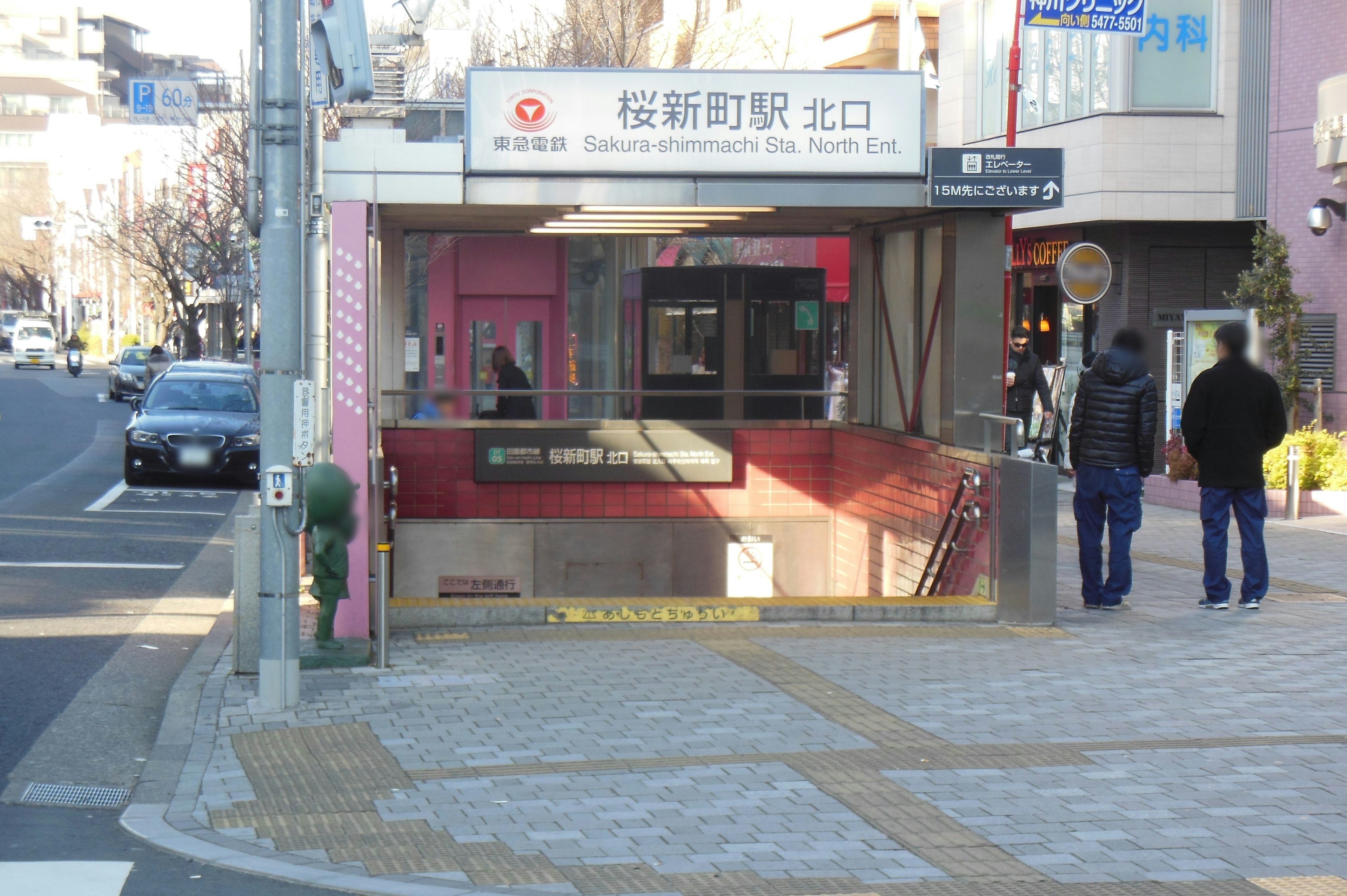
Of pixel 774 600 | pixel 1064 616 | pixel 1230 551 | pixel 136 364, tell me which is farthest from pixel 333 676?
Answer: pixel 136 364

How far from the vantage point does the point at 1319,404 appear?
18141 millimetres

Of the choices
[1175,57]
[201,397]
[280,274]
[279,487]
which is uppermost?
[1175,57]

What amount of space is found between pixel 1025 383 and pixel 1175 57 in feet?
24.9

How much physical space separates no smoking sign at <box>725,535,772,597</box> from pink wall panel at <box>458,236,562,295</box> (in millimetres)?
6787

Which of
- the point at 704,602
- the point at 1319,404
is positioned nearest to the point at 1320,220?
the point at 1319,404

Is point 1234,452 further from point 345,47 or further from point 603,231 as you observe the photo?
point 345,47

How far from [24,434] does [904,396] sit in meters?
21.7

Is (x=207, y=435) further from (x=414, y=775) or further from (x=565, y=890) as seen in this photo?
(x=565, y=890)

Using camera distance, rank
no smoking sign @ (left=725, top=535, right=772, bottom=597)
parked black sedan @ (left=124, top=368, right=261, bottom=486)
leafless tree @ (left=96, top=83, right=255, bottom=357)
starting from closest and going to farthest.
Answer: no smoking sign @ (left=725, top=535, right=772, bottom=597)
parked black sedan @ (left=124, top=368, right=261, bottom=486)
leafless tree @ (left=96, top=83, right=255, bottom=357)

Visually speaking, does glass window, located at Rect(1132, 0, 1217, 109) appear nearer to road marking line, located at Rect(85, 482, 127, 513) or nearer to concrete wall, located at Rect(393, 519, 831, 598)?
concrete wall, located at Rect(393, 519, 831, 598)

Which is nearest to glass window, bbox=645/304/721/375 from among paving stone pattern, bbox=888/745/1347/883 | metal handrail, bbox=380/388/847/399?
metal handrail, bbox=380/388/847/399

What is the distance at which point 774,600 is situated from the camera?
1043cm

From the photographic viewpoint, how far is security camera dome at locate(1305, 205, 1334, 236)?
60.0ft

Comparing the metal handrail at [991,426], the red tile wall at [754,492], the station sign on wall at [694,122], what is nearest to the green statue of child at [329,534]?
the station sign on wall at [694,122]
